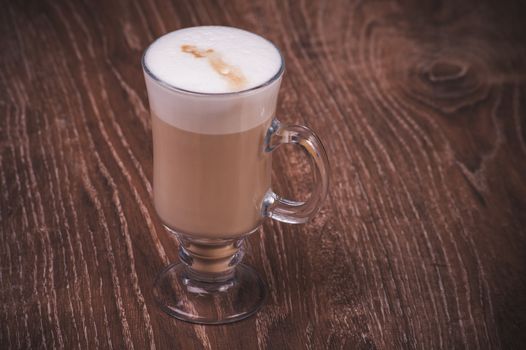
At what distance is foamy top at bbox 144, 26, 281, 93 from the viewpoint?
750 millimetres

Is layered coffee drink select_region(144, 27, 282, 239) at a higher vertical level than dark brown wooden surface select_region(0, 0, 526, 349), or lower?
higher

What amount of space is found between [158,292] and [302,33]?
0.71 metres

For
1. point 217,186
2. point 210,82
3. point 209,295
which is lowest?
point 209,295

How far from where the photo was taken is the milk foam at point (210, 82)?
745mm

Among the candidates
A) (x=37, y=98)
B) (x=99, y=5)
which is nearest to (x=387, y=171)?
(x=37, y=98)

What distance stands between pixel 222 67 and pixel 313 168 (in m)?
0.16

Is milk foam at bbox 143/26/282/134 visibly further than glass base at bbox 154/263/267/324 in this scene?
No

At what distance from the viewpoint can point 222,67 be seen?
769mm

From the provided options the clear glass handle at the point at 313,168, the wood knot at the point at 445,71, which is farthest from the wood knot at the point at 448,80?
the clear glass handle at the point at 313,168

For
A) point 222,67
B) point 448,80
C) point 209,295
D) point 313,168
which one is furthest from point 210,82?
point 448,80

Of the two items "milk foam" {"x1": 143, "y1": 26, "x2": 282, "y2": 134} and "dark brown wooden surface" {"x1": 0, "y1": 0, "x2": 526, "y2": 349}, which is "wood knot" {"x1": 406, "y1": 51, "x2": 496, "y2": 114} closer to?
"dark brown wooden surface" {"x1": 0, "y1": 0, "x2": 526, "y2": 349}

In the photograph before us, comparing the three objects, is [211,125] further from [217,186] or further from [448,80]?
[448,80]

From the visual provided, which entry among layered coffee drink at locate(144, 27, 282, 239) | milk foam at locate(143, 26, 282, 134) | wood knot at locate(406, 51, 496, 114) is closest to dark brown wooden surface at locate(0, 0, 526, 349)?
wood knot at locate(406, 51, 496, 114)

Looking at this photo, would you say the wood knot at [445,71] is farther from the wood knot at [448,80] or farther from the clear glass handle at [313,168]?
the clear glass handle at [313,168]
